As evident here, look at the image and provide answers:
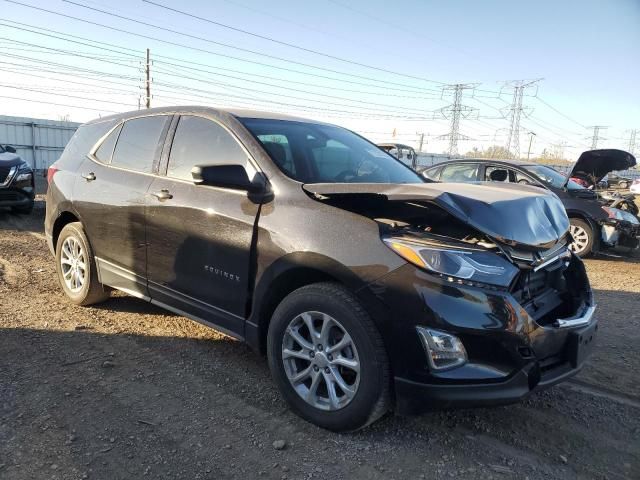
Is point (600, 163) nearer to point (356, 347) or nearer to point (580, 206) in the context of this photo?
point (580, 206)

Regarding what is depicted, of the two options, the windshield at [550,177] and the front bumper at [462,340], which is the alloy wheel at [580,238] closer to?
the windshield at [550,177]

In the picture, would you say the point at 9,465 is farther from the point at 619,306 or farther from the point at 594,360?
the point at 619,306

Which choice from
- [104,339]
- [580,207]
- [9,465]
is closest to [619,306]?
[580,207]

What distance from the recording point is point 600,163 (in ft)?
26.3

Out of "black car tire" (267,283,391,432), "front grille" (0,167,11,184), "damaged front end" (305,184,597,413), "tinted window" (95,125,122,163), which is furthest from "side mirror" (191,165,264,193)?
"front grille" (0,167,11,184)

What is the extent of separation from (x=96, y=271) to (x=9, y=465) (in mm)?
2235

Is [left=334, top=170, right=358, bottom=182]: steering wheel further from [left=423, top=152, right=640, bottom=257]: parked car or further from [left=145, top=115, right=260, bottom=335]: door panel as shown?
[left=423, top=152, right=640, bottom=257]: parked car

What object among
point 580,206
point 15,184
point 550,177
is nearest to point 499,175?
point 550,177

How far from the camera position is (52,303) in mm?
4723

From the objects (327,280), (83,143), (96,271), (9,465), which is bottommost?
(9,465)

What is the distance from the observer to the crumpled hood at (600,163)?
7.53 metres

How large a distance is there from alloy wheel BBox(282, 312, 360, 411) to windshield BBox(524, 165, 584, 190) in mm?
6816

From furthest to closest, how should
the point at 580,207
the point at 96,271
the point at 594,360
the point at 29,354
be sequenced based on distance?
the point at 580,207, the point at 96,271, the point at 594,360, the point at 29,354

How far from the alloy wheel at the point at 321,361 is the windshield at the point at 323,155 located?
36.8 inches
